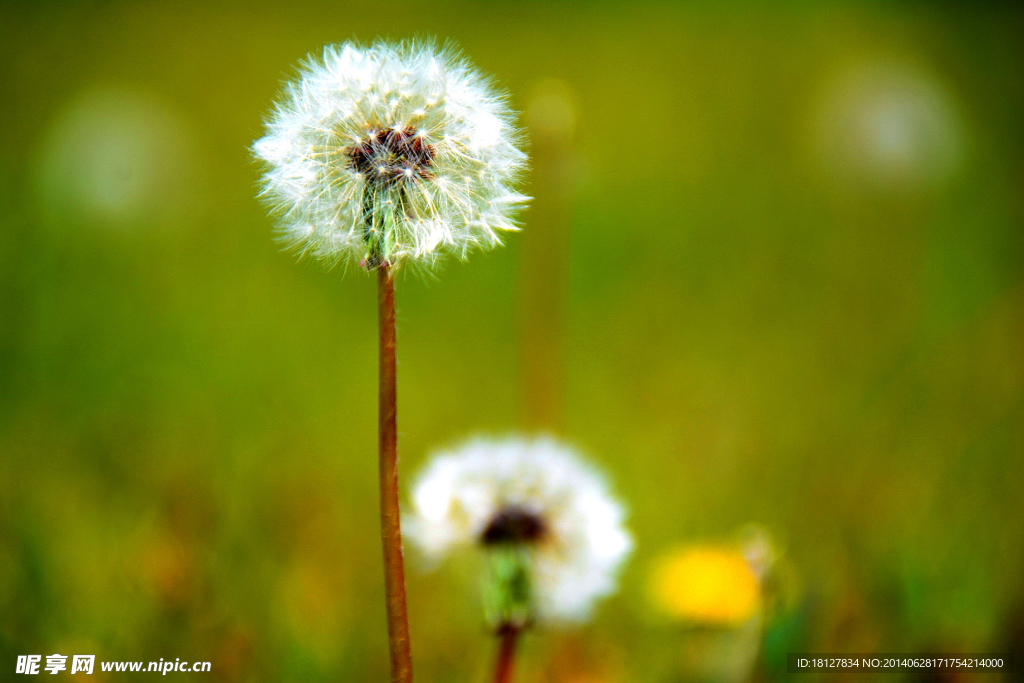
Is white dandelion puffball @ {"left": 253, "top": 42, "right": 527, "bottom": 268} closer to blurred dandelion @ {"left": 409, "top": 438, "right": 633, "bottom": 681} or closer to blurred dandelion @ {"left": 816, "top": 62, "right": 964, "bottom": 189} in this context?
blurred dandelion @ {"left": 409, "top": 438, "right": 633, "bottom": 681}

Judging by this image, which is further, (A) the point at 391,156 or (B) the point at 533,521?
(B) the point at 533,521

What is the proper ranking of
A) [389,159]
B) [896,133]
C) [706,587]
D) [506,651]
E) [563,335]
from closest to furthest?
[389,159] → [506,651] → [706,587] → [563,335] → [896,133]

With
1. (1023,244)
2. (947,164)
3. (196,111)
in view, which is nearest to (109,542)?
(196,111)

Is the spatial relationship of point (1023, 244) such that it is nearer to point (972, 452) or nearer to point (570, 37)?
point (972, 452)

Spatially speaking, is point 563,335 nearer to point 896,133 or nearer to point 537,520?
point 896,133

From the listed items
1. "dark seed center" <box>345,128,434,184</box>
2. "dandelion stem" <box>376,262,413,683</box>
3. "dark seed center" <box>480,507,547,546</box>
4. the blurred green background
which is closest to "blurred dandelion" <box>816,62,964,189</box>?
the blurred green background

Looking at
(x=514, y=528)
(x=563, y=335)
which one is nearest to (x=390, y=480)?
(x=514, y=528)

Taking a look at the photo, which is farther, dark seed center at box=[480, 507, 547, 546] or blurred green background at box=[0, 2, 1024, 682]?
blurred green background at box=[0, 2, 1024, 682]
